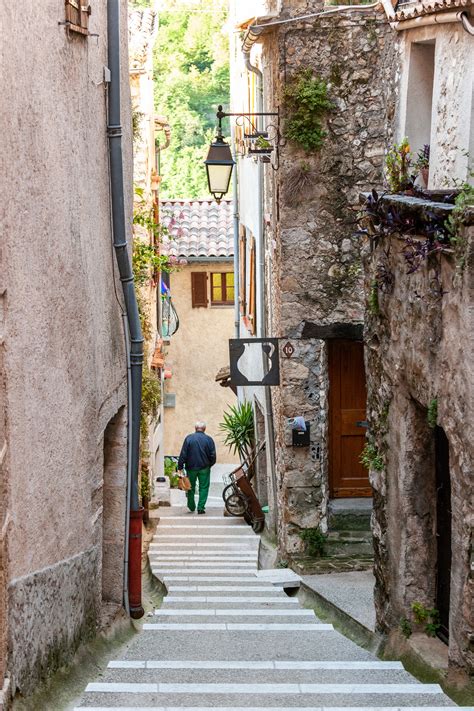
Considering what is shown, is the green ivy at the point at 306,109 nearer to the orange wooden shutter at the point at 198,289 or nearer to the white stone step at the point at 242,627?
the white stone step at the point at 242,627

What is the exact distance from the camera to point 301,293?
1134 centimetres

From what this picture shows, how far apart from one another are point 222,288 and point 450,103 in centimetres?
1833

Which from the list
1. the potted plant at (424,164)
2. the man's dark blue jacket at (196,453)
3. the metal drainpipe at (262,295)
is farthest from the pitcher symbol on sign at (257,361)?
the potted plant at (424,164)

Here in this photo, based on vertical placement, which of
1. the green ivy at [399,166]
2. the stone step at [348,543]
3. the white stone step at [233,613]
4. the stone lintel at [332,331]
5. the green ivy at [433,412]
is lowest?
the stone step at [348,543]

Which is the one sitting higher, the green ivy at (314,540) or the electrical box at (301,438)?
the electrical box at (301,438)

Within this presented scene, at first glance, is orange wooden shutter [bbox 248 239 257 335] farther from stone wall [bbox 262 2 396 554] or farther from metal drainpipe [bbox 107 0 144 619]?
metal drainpipe [bbox 107 0 144 619]

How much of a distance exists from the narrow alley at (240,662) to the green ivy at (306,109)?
171 inches

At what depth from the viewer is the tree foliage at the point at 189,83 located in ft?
120

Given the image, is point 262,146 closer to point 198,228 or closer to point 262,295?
point 262,295

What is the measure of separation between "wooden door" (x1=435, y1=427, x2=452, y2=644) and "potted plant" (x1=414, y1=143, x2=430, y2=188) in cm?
184

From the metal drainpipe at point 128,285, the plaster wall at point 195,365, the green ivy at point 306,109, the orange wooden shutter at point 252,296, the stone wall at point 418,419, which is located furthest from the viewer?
the plaster wall at point 195,365

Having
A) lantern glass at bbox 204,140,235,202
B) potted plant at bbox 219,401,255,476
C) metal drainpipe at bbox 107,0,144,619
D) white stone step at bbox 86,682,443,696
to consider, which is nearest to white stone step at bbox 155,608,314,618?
metal drainpipe at bbox 107,0,144,619

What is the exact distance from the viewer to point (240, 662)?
20.3 feet

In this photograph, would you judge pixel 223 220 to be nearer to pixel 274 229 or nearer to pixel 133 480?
pixel 274 229
